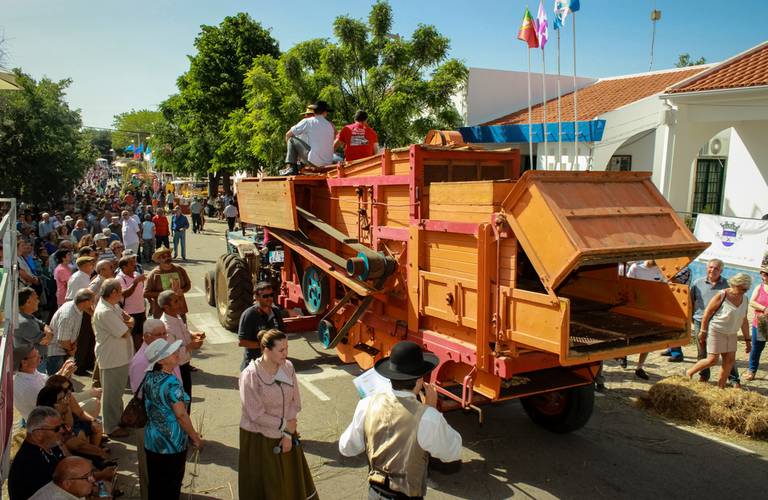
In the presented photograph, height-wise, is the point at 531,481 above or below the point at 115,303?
below

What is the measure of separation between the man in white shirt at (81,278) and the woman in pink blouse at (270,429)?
4472 millimetres

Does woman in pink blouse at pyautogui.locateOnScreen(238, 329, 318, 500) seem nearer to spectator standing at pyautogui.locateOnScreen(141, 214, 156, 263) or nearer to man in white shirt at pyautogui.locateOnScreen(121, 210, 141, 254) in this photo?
man in white shirt at pyautogui.locateOnScreen(121, 210, 141, 254)

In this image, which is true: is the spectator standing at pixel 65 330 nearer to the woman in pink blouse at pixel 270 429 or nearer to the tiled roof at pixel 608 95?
the woman in pink blouse at pixel 270 429

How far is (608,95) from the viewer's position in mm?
19578

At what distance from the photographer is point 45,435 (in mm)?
3658

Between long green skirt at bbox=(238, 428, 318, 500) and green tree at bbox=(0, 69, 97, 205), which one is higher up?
green tree at bbox=(0, 69, 97, 205)

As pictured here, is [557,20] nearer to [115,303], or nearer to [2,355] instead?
[115,303]

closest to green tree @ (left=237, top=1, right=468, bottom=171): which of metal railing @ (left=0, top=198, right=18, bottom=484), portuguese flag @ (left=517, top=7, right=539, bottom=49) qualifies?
portuguese flag @ (left=517, top=7, right=539, bottom=49)

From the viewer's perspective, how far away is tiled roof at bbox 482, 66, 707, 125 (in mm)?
17938

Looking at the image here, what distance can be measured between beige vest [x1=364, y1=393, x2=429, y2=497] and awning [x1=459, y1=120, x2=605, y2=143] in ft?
41.6

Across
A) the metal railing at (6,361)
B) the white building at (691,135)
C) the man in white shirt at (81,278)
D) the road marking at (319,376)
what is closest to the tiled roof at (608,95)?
the white building at (691,135)

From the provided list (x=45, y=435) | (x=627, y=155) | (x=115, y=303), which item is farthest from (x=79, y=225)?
(x=627, y=155)

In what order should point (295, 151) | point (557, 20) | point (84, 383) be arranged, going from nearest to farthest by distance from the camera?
point (84, 383)
point (295, 151)
point (557, 20)

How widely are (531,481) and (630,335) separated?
155cm
